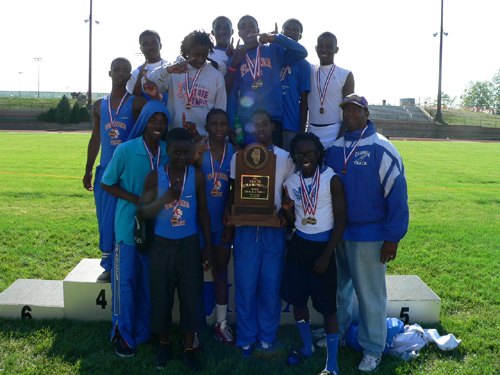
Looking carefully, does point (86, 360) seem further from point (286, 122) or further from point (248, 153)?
point (286, 122)

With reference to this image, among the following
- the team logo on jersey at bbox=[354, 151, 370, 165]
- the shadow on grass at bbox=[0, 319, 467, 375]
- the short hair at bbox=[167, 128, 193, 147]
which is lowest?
the shadow on grass at bbox=[0, 319, 467, 375]

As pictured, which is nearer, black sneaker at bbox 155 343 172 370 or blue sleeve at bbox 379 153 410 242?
blue sleeve at bbox 379 153 410 242

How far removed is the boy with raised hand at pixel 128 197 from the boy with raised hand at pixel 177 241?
0.29 metres

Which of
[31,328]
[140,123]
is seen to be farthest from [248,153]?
[31,328]

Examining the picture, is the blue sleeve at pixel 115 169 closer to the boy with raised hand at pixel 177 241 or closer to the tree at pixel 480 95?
the boy with raised hand at pixel 177 241

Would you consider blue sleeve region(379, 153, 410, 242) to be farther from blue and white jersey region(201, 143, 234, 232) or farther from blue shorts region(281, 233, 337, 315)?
blue and white jersey region(201, 143, 234, 232)

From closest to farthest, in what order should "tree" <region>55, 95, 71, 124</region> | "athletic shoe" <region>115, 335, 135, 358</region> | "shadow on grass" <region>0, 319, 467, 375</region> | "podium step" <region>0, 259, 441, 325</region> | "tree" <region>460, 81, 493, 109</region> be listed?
"shadow on grass" <region>0, 319, 467, 375</region> < "athletic shoe" <region>115, 335, 135, 358</region> < "podium step" <region>0, 259, 441, 325</region> < "tree" <region>55, 95, 71, 124</region> < "tree" <region>460, 81, 493, 109</region>

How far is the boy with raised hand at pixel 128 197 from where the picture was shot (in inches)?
147

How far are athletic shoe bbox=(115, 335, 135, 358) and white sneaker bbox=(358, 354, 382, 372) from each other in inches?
77.3

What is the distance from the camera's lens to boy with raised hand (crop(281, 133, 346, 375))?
3475 mm

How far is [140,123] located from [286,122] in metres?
1.48

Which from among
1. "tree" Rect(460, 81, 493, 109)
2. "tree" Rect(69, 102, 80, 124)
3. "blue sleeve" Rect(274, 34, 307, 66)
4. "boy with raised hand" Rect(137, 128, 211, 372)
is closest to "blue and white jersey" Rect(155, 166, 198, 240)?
"boy with raised hand" Rect(137, 128, 211, 372)

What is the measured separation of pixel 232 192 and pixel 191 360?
1.46 metres

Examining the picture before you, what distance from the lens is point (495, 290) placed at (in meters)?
5.12
